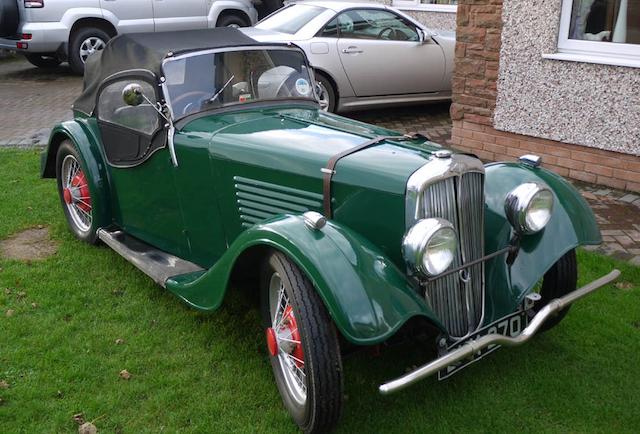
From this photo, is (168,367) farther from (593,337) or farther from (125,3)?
(125,3)

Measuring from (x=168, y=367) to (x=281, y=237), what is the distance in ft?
3.94

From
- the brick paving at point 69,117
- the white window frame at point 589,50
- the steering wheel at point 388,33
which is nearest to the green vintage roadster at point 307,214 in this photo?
the brick paving at point 69,117

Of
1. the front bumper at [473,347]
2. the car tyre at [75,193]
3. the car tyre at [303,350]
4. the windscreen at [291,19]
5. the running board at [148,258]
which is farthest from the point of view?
the windscreen at [291,19]

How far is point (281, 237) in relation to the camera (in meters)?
2.98

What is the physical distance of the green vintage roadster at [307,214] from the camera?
2.88 m

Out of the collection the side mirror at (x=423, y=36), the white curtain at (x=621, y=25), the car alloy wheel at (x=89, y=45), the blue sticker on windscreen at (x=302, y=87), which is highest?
the white curtain at (x=621, y=25)

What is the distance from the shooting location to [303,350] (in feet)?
9.47

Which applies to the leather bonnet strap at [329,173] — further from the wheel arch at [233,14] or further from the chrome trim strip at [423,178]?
the wheel arch at [233,14]

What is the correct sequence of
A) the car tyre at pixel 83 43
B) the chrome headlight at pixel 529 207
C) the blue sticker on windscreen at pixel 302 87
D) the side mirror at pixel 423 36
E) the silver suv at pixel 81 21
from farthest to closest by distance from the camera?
the car tyre at pixel 83 43 → the silver suv at pixel 81 21 → the side mirror at pixel 423 36 → the blue sticker on windscreen at pixel 302 87 → the chrome headlight at pixel 529 207

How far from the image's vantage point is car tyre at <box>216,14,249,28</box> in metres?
13.0

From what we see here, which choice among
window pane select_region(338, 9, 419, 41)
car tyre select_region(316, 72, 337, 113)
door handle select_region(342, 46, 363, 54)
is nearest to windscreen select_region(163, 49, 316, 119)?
car tyre select_region(316, 72, 337, 113)

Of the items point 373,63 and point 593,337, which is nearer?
point 593,337

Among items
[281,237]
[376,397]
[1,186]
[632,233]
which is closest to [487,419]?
[376,397]

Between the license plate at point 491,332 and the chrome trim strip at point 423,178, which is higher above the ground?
the chrome trim strip at point 423,178
